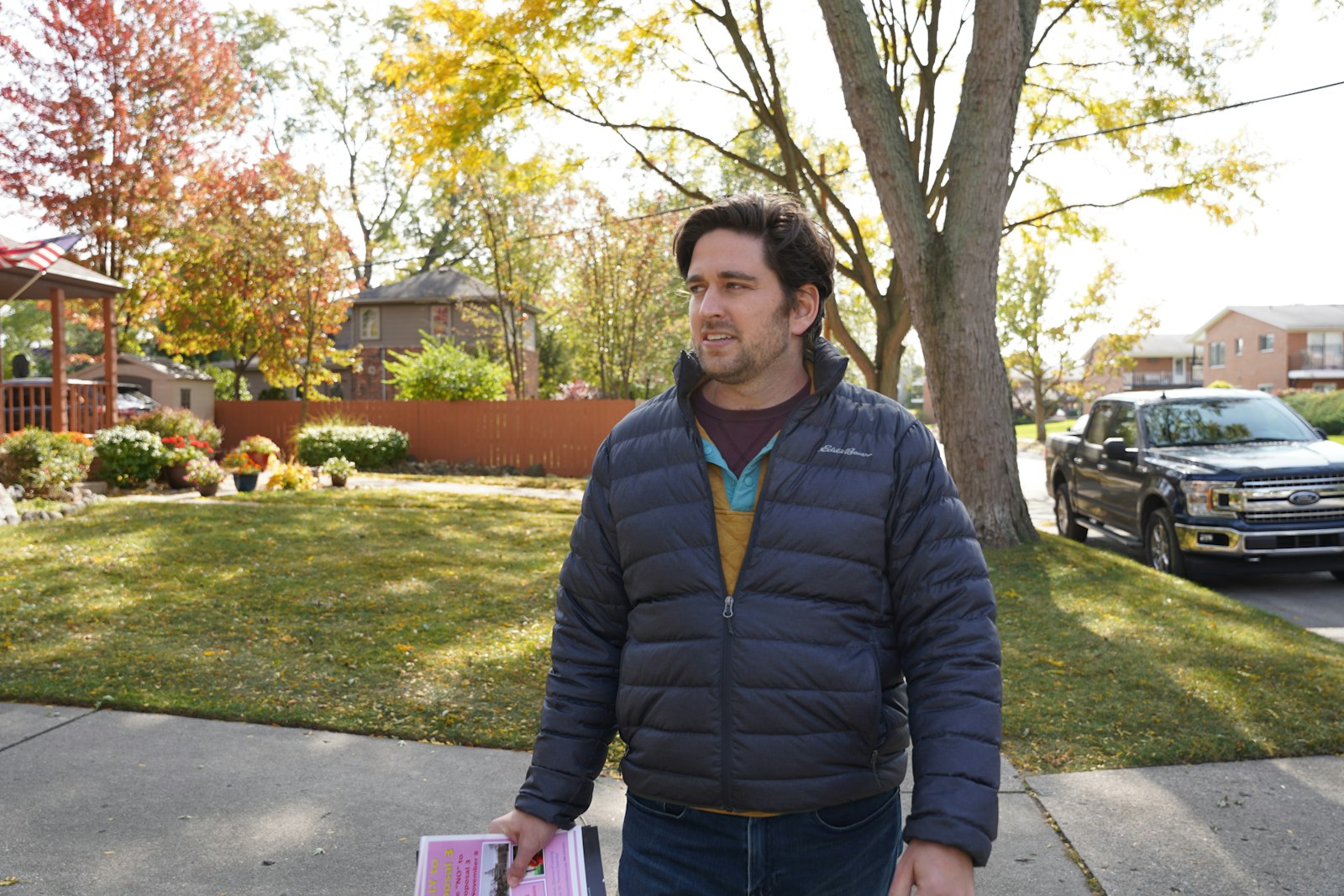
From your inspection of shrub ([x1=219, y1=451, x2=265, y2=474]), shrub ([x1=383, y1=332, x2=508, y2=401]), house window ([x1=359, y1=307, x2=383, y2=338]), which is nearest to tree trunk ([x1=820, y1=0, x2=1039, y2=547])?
shrub ([x1=219, y1=451, x2=265, y2=474])

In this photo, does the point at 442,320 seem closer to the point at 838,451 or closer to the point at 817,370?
the point at 817,370

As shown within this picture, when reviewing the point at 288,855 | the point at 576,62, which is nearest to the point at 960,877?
the point at 288,855

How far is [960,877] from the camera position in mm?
1820

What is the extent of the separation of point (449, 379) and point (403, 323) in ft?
44.1

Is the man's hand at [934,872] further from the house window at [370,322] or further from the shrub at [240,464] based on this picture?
the house window at [370,322]

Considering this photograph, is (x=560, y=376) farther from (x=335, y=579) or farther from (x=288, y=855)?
(x=288, y=855)

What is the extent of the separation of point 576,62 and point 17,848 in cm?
1279

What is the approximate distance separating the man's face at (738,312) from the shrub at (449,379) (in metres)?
24.0

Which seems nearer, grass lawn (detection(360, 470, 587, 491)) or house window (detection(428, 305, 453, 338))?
grass lawn (detection(360, 470, 587, 491))

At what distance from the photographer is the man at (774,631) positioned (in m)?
1.99

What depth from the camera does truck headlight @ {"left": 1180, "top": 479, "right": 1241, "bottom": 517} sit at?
9.55m

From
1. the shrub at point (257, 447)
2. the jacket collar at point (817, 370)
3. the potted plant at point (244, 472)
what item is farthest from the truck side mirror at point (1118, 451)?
the shrub at point (257, 447)

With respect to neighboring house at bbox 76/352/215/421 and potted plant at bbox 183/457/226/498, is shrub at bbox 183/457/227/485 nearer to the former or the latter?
potted plant at bbox 183/457/226/498

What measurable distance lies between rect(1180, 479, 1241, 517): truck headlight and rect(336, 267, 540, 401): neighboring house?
2812 cm
